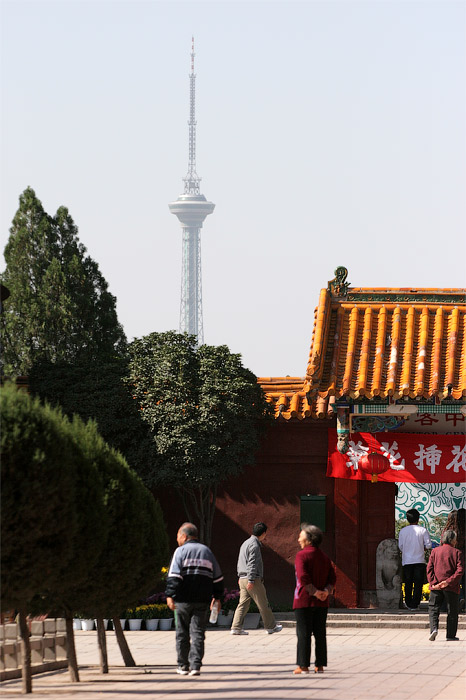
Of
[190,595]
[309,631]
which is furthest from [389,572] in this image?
[190,595]

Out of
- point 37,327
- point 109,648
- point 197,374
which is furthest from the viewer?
point 37,327

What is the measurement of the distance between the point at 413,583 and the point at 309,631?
8.69 metres

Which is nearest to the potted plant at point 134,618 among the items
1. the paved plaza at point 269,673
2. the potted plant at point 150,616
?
the potted plant at point 150,616

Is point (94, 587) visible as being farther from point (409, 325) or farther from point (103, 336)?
point (103, 336)

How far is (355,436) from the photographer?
22.3 metres

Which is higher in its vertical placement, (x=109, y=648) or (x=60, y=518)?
(x=60, y=518)

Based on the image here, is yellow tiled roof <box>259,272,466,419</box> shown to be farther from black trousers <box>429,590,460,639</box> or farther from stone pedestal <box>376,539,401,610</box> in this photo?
black trousers <box>429,590,460,639</box>

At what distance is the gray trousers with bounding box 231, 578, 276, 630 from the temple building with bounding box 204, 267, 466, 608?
328cm

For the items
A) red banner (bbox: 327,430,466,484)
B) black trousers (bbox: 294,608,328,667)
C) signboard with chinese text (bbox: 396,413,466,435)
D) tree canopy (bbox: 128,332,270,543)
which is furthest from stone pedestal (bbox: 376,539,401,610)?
black trousers (bbox: 294,608,328,667)

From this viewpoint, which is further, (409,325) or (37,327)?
(37,327)

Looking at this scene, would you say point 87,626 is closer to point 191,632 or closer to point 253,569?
point 253,569

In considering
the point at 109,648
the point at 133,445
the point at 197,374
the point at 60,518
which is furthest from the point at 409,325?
the point at 60,518

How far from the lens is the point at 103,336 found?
36.0 m

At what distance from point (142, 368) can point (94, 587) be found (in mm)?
9339
